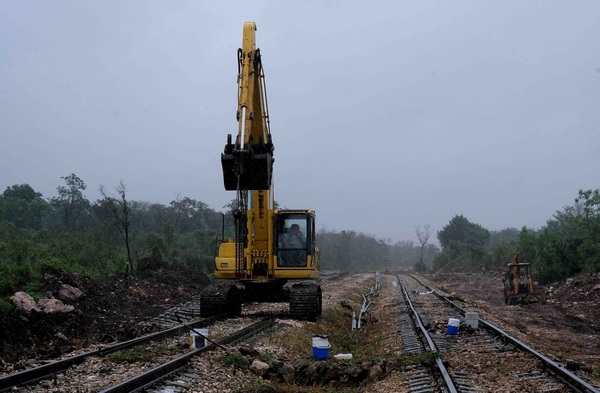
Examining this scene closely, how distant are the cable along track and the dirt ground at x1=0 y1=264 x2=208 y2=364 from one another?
6317 mm

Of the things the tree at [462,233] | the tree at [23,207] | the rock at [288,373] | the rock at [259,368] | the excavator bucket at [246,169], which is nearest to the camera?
the rock at [288,373]

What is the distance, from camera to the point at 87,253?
2658 cm

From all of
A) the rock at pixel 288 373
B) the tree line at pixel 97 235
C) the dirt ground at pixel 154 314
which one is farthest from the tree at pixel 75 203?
the rock at pixel 288 373

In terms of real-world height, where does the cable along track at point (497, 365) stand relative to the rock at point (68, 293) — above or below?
below

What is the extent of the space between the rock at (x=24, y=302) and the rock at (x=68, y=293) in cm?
183

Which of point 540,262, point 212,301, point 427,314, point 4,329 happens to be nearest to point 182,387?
point 4,329

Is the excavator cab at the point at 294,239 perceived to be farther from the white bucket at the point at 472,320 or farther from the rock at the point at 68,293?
the rock at the point at 68,293

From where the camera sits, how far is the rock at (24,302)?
13.4 meters

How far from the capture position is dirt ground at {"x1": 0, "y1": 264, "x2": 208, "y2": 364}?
11.2 meters

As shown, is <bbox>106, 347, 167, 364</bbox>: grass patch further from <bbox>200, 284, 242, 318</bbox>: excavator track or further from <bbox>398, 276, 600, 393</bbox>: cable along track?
<bbox>200, 284, 242, 318</bbox>: excavator track

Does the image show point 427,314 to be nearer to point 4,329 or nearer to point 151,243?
point 4,329

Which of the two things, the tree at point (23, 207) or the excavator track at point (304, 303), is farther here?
the tree at point (23, 207)

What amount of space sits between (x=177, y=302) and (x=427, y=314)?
30.0 ft

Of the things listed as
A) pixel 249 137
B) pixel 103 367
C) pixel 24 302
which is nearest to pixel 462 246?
pixel 249 137
